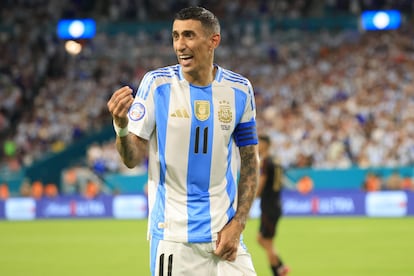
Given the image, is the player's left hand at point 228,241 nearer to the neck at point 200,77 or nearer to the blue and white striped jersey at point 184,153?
the blue and white striped jersey at point 184,153

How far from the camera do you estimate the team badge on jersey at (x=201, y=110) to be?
474 cm

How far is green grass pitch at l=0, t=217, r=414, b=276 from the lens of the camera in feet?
44.7

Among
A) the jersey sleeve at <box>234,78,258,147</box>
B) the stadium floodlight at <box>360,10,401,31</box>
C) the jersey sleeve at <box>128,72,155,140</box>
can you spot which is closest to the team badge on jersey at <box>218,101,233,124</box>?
the jersey sleeve at <box>234,78,258,147</box>

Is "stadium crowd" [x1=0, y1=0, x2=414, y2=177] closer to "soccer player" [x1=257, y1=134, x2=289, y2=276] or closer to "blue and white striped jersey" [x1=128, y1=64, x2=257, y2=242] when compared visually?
"soccer player" [x1=257, y1=134, x2=289, y2=276]

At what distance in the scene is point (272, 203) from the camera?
12047 millimetres

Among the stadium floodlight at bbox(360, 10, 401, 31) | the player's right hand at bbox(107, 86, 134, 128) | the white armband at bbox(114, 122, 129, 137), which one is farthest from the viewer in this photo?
the stadium floodlight at bbox(360, 10, 401, 31)

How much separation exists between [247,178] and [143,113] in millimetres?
770

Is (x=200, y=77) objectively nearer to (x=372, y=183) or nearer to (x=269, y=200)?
(x=269, y=200)

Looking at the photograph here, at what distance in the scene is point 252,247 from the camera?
1730 centimetres

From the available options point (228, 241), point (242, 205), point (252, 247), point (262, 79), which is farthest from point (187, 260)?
point (262, 79)

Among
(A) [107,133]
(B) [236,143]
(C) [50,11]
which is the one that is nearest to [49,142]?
(A) [107,133]

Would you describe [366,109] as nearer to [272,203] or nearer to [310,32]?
[310,32]

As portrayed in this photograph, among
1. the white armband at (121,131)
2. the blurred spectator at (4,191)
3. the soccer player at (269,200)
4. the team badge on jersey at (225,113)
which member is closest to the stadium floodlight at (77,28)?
the blurred spectator at (4,191)

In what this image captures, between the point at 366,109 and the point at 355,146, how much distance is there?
1757mm
